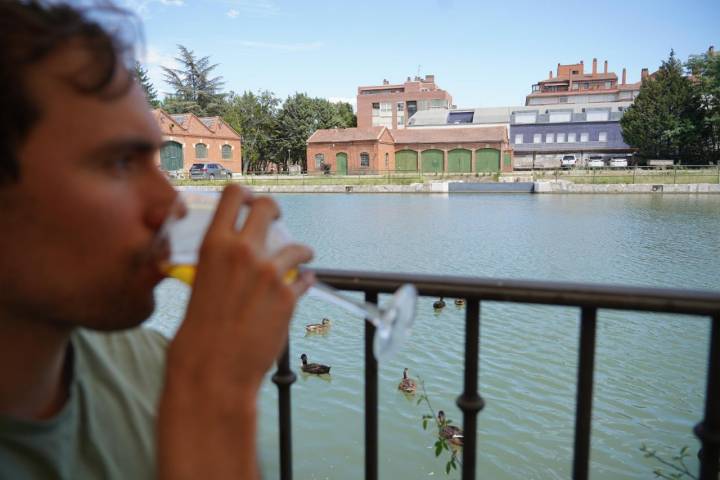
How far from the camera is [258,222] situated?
75 cm

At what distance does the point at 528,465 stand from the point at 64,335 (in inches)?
228

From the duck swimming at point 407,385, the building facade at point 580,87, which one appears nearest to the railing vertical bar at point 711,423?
the duck swimming at point 407,385

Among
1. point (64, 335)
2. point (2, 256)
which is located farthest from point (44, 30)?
point (64, 335)

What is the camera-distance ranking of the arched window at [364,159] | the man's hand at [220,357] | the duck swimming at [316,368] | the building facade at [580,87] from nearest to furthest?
1. the man's hand at [220,357]
2. the duck swimming at [316,368]
3. the arched window at [364,159]
4. the building facade at [580,87]

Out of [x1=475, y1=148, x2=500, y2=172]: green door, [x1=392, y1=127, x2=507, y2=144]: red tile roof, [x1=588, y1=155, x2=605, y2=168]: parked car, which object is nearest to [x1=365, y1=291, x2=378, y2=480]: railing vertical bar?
[x1=475, y1=148, x2=500, y2=172]: green door

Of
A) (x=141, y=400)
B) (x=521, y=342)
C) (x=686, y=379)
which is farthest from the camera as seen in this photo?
(x=521, y=342)

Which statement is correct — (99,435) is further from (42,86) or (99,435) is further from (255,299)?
(42,86)

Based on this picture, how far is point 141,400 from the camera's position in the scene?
105 centimetres

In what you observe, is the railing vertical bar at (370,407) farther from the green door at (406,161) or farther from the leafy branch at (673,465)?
the green door at (406,161)

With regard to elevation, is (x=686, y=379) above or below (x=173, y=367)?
below

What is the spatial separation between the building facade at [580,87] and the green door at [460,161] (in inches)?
1177

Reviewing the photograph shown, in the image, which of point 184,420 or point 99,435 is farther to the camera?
point 99,435

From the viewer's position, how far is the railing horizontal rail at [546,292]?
1.25m

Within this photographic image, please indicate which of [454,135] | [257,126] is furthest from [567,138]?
[257,126]
